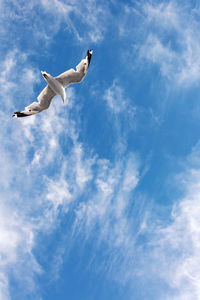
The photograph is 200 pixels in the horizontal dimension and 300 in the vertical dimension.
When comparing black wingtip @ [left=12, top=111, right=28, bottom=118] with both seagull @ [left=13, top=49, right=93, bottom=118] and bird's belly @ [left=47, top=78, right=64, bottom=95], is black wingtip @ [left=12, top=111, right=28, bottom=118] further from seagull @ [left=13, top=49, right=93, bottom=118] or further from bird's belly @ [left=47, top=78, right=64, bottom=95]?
bird's belly @ [left=47, top=78, right=64, bottom=95]

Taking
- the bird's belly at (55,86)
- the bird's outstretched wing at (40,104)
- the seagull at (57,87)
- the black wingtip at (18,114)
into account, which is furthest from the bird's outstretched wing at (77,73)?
the black wingtip at (18,114)

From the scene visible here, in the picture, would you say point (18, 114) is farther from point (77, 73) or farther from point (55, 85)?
point (77, 73)

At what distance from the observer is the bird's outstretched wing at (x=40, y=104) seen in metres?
31.1

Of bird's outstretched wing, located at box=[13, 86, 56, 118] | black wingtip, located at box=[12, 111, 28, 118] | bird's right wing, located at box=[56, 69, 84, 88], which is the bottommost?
black wingtip, located at box=[12, 111, 28, 118]

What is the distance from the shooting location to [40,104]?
104 ft

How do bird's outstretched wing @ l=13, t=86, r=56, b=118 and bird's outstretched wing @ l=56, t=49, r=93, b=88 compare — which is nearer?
bird's outstretched wing @ l=56, t=49, r=93, b=88

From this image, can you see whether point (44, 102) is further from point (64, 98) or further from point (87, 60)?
point (87, 60)

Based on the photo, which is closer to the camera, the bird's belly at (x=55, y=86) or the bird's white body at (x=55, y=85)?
the bird's white body at (x=55, y=85)

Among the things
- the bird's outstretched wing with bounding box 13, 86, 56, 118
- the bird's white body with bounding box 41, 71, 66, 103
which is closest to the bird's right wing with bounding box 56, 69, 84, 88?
the bird's white body with bounding box 41, 71, 66, 103

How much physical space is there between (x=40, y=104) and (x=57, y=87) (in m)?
3.54

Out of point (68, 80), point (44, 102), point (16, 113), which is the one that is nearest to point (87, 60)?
point (68, 80)

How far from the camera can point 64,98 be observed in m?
31.2

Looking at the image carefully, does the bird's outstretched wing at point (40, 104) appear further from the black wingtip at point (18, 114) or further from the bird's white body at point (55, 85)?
the bird's white body at point (55, 85)

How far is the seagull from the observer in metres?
30.2
